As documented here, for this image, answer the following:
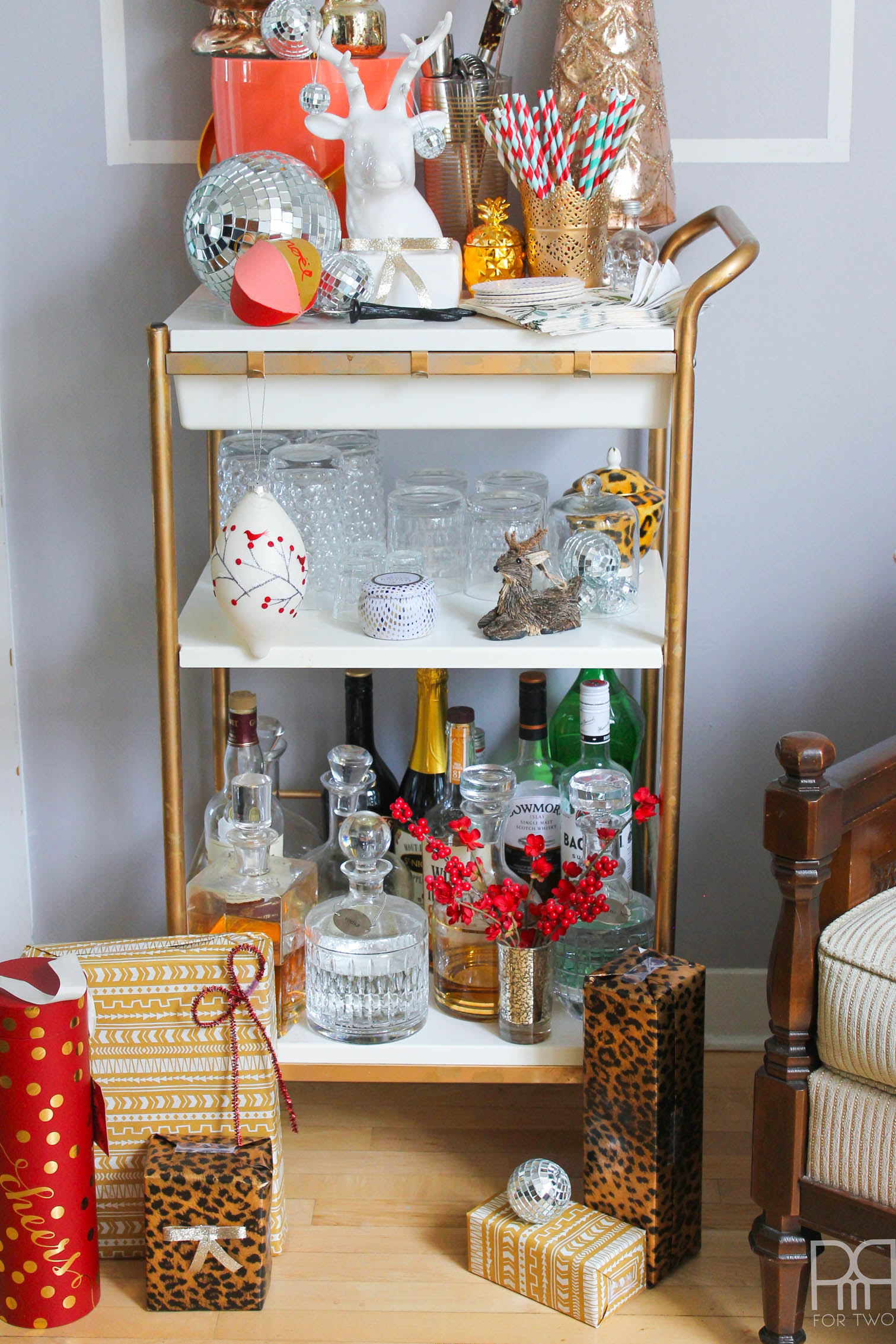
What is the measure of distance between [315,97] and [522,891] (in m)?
0.84

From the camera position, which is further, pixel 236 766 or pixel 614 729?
pixel 614 729

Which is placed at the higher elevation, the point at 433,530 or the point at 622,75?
the point at 622,75

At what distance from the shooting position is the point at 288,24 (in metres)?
1.44

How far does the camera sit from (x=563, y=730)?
5.91ft

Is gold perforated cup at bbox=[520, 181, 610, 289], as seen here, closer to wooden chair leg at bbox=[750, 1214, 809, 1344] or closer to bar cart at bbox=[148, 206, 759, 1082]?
bar cart at bbox=[148, 206, 759, 1082]

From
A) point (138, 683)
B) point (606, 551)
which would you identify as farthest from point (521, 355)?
point (138, 683)

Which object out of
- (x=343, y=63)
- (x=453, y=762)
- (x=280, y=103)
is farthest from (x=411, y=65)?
(x=453, y=762)

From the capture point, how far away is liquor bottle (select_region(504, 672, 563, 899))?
1618 millimetres

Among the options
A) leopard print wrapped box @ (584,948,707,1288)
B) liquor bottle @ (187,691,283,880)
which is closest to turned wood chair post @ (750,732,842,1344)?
leopard print wrapped box @ (584,948,707,1288)

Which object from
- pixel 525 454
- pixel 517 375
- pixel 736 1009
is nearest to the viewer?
pixel 517 375

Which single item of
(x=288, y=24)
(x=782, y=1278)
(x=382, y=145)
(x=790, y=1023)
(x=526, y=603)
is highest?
(x=288, y=24)

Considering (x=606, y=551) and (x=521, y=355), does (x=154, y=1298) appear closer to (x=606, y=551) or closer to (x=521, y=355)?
(x=606, y=551)

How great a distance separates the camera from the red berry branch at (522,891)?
1473 mm

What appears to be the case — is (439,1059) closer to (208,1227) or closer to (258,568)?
(208,1227)
